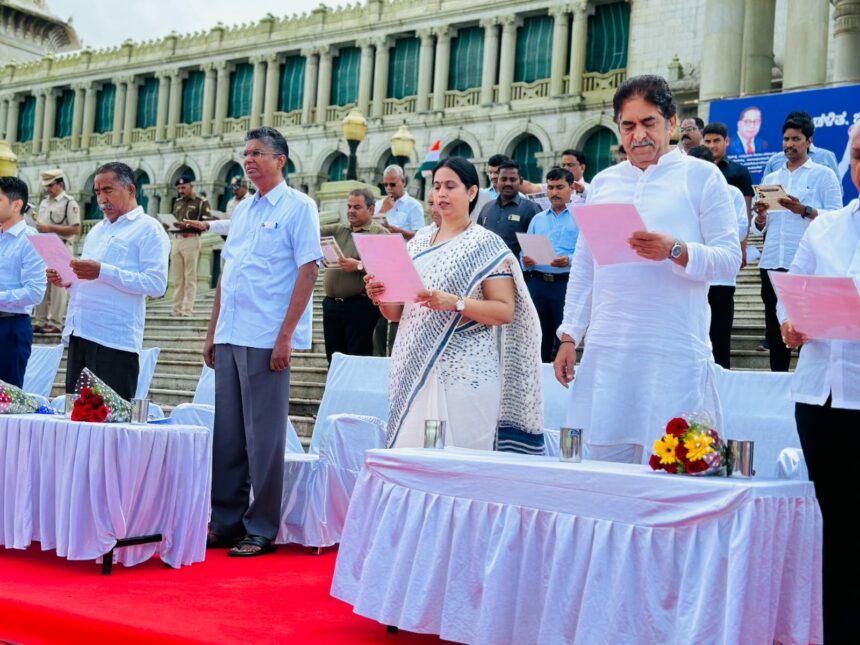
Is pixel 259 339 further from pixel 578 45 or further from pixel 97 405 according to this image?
pixel 578 45

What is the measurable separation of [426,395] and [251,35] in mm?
41143

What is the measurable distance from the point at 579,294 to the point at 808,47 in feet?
48.2

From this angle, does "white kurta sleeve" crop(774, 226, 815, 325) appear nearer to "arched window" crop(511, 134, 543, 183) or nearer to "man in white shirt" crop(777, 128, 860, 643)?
"man in white shirt" crop(777, 128, 860, 643)

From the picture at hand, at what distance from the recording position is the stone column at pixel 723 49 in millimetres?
18781

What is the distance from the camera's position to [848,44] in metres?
18.0

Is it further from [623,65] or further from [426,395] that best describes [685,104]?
[426,395]

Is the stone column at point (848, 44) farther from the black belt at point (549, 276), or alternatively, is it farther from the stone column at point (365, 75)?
the stone column at point (365, 75)

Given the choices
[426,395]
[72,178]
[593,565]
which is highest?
[72,178]

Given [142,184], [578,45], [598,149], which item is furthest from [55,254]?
[142,184]

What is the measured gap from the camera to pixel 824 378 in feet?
11.3

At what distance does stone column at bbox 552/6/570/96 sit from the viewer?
35.2 meters

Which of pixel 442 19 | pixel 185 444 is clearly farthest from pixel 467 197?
pixel 442 19

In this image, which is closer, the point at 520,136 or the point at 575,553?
the point at 575,553

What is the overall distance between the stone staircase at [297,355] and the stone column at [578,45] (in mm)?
21183
